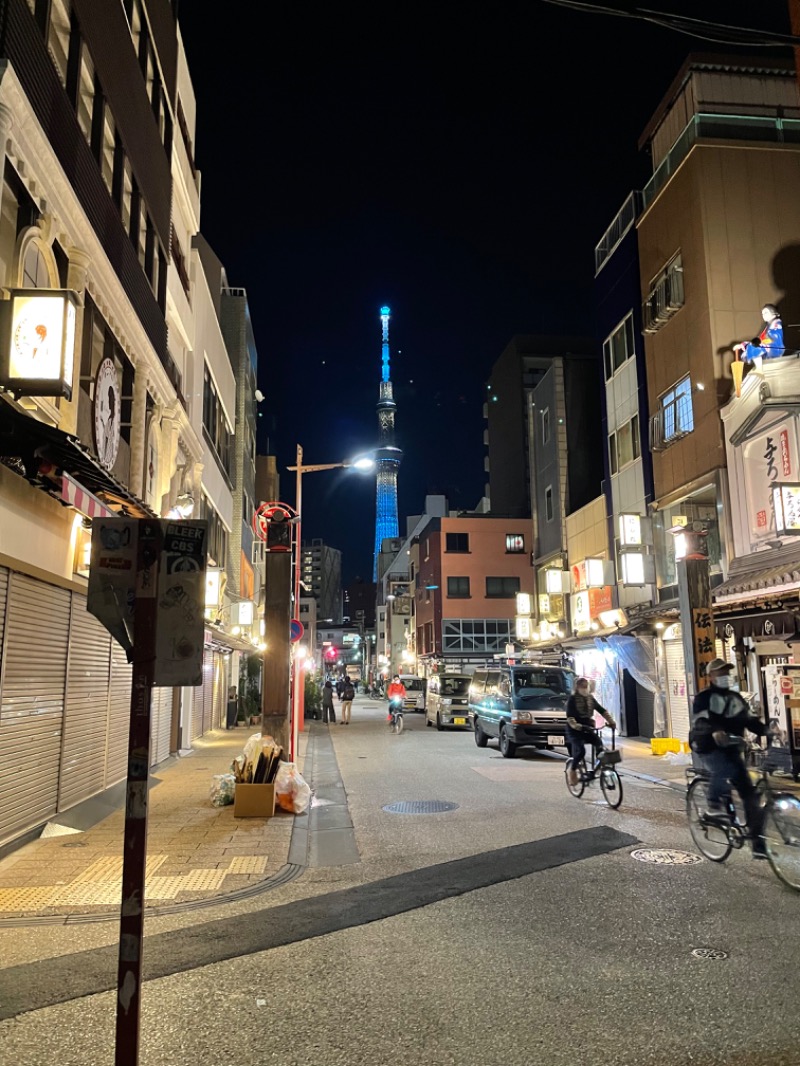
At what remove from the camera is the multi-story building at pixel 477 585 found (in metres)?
56.4

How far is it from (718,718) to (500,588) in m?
49.2

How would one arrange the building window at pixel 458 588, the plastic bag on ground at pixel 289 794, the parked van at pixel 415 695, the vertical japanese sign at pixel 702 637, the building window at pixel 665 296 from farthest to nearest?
1. the building window at pixel 458 588
2. the parked van at pixel 415 695
3. the building window at pixel 665 296
4. the vertical japanese sign at pixel 702 637
5. the plastic bag on ground at pixel 289 794

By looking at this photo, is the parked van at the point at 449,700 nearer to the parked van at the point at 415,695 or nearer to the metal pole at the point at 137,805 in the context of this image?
the parked van at the point at 415,695

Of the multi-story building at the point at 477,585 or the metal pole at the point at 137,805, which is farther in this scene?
the multi-story building at the point at 477,585

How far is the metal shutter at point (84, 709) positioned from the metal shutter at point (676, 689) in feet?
50.6

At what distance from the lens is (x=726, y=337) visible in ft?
64.2

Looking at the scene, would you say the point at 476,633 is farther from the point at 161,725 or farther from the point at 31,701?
the point at 31,701

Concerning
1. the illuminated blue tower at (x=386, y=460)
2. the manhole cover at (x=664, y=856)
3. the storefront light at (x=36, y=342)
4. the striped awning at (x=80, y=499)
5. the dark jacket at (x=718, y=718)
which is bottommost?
the manhole cover at (x=664, y=856)

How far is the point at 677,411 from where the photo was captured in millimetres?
21578

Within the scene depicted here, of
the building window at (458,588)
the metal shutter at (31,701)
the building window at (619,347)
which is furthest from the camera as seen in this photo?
the building window at (458,588)

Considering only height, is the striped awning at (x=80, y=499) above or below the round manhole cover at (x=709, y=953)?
above

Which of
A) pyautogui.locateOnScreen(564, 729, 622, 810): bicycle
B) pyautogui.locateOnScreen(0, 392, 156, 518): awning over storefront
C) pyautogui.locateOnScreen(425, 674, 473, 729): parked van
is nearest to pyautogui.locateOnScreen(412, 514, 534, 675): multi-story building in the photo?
pyautogui.locateOnScreen(425, 674, 473, 729): parked van

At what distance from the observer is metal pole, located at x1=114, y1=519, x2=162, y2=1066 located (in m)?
3.25

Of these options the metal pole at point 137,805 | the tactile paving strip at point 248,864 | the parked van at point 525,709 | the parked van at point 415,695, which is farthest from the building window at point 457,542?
the metal pole at point 137,805
